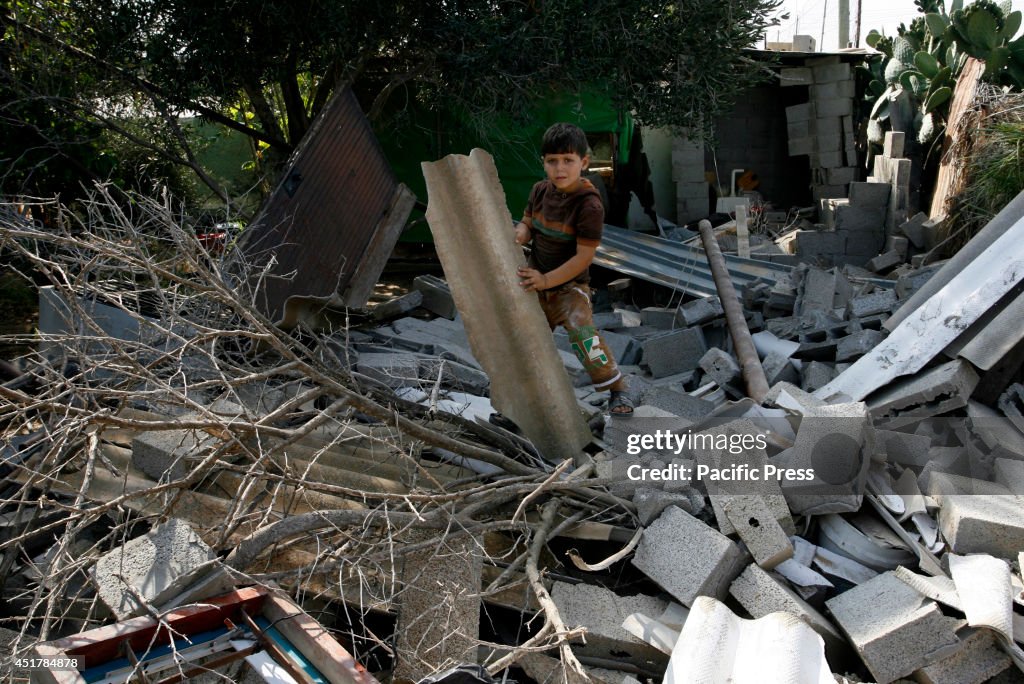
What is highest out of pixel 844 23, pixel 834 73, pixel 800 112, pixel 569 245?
pixel 844 23

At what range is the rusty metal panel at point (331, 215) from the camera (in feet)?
20.8

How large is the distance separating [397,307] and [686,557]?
4141mm

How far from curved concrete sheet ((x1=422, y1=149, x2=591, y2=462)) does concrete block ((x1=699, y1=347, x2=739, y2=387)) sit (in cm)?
149

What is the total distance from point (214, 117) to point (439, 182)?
5478 mm

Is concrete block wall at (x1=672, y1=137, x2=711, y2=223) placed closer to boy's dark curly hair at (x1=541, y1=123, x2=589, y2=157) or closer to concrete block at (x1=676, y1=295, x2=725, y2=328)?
concrete block at (x1=676, y1=295, x2=725, y2=328)

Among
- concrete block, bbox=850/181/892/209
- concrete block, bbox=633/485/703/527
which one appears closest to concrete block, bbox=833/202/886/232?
concrete block, bbox=850/181/892/209

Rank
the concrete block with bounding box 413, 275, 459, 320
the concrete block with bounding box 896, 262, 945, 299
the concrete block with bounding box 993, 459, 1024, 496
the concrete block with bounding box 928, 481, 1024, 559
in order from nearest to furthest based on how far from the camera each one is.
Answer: the concrete block with bounding box 928, 481, 1024, 559 < the concrete block with bounding box 993, 459, 1024, 496 < the concrete block with bounding box 896, 262, 945, 299 < the concrete block with bounding box 413, 275, 459, 320

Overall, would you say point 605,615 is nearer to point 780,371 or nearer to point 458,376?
point 458,376

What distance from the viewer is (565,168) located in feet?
14.5

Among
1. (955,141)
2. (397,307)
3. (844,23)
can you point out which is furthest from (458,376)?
(844,23)

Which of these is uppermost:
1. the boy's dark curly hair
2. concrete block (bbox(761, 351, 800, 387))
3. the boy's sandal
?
the boy's dark curly hair

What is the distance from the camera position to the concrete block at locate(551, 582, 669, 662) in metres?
3.33

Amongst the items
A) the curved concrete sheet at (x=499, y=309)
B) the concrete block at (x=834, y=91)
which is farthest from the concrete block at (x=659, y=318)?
the concrete block at (x=834, y=91)

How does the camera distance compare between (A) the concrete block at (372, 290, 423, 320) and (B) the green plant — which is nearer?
(A) the concrete block at (372, 290, 423, 320)
